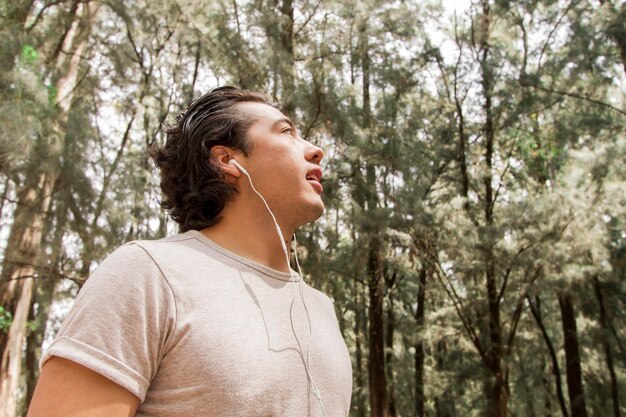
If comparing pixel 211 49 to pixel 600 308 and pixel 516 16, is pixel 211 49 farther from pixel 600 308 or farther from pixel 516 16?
pixel 600 308

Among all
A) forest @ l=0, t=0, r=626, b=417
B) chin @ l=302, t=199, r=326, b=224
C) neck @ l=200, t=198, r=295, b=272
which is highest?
forest @ l=0, t=0, r=626, b=417

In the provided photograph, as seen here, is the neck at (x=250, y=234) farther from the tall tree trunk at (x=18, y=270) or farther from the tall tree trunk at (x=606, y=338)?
the tall tree trunk at (x=606, y=338)

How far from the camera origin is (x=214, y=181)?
151 centimetres

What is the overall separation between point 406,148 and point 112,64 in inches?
217

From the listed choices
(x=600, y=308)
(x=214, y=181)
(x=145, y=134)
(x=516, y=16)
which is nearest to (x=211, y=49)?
(x=145, y=134)

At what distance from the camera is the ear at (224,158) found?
1.51 m

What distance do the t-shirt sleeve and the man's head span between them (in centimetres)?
44

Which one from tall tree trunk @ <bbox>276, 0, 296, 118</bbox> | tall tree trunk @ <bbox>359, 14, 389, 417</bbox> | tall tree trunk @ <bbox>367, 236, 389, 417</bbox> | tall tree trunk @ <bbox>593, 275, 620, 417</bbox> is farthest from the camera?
tall tree trunk @ <bbox>593, 275, 620, 417</bbox>

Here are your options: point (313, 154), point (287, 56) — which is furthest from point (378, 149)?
point (313, 154)

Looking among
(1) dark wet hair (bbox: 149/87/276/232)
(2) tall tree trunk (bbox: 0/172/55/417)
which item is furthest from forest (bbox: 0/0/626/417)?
(1) dark wet hair (bbox: 149/87/276/232)

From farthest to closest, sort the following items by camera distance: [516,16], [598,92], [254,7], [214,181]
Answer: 1. [516,16]
2. [598,92]
3. [254,7]
4. [214,181]

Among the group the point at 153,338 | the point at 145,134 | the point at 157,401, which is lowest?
the point at 157,401

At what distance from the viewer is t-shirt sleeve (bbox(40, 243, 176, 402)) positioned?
95 cm

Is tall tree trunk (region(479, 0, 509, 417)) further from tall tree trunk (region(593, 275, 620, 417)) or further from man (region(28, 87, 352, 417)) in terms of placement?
man (region(28, 87, 352, 417))
